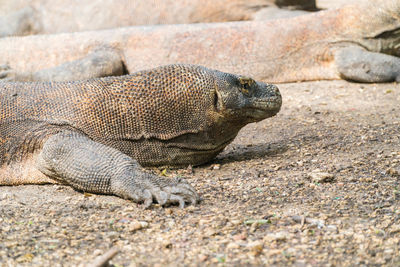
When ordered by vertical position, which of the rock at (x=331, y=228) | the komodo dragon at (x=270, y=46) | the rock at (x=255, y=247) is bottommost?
the komodo dragon at (x=270, y=46)

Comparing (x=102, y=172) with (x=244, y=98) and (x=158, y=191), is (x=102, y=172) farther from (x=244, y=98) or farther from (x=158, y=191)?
(x=244, y=98)

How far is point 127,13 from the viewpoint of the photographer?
35.6ft

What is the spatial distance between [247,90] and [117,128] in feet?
3.41

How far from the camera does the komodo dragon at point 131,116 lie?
166 inches

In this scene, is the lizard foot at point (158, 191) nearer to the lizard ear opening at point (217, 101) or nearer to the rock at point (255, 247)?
the rock at point (255, 247)

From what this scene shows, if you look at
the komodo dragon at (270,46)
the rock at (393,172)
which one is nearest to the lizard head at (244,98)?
the rock at (393,172)

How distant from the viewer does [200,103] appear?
4.38 meters

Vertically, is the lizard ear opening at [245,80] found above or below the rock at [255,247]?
above

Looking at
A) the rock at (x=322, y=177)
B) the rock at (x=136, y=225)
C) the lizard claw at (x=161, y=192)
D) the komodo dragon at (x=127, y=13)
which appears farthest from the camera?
the komodo dragon at (x=127, y=13)

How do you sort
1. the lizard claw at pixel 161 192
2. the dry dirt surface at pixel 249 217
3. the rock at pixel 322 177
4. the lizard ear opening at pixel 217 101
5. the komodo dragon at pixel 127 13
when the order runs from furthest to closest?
the komodo dragon at pixel 127 13 → the lizard ear opening at pixel 217 101 → the rock at pixel 322 177 → the lizard claw at pixel 161 192 → the dry dirt surface at pixel 249 217

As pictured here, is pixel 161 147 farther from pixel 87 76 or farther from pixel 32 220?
pixel 87 76

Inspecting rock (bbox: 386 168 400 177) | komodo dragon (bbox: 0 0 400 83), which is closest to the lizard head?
rock (bbox: 386 168 400 177)

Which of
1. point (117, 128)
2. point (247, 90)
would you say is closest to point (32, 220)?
point (117, 128)

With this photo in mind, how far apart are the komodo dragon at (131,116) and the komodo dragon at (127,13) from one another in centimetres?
619
